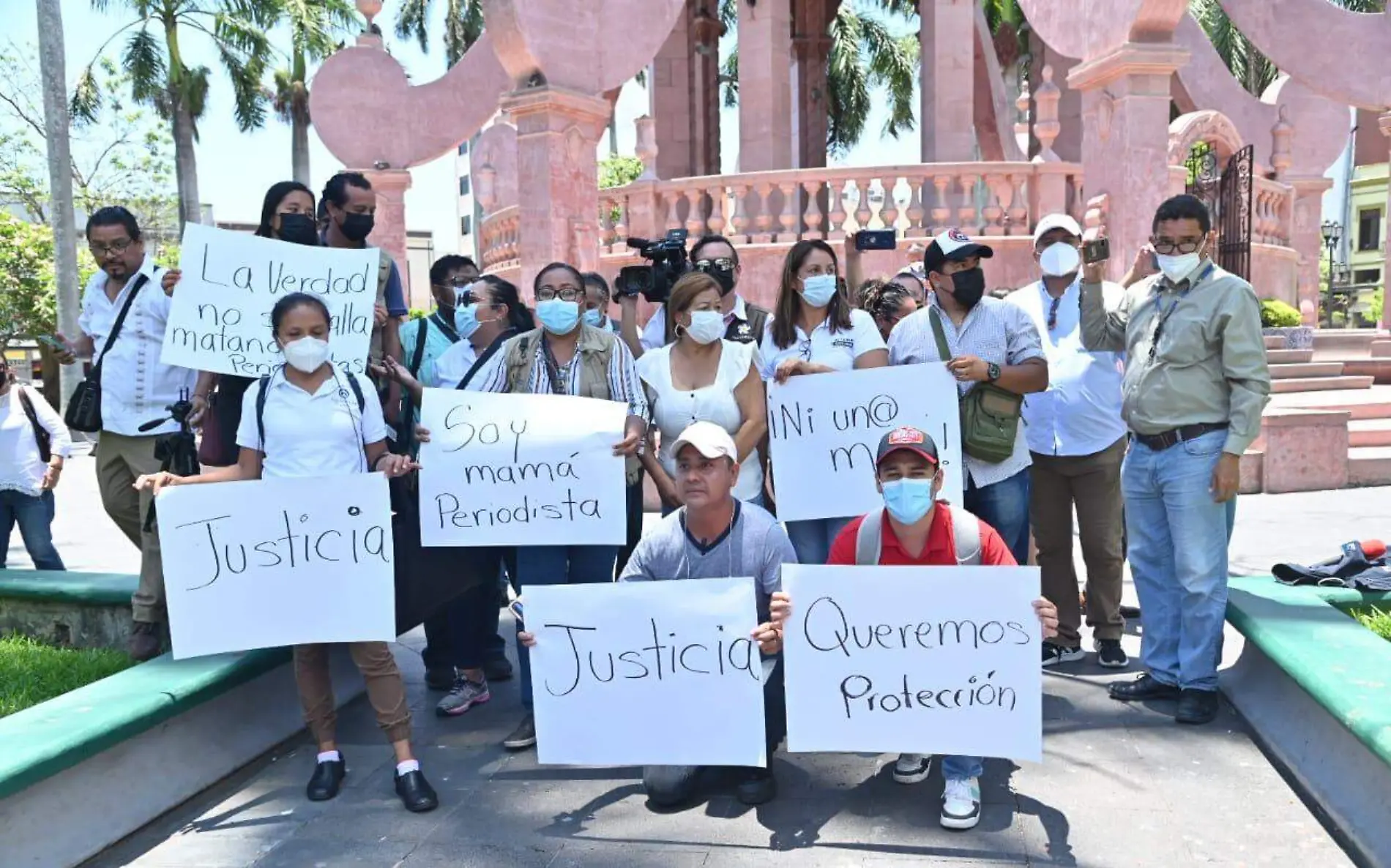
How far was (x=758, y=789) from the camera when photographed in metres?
3.81

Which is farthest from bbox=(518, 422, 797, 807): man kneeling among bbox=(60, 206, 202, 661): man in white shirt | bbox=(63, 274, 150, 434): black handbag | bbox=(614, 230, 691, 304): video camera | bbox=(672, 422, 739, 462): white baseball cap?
bbox=(63, 274, 150, 434): black handbag

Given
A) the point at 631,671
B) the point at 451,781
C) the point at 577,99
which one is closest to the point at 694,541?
the point at 631,671

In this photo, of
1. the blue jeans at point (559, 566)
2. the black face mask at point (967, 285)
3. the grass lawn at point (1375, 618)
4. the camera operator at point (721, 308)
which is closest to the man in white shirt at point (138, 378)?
the blue jeans at point (559, 566)

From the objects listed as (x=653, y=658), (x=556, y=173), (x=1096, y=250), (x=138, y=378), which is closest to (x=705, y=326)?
(x=653, y=658)

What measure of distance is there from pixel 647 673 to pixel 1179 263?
2.58 metres

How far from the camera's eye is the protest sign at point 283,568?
4016 millimetres

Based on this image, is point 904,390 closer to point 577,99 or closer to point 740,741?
point 740,741

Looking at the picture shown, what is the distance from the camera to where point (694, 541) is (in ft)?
13.0

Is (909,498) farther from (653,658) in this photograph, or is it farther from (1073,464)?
(1073,464)

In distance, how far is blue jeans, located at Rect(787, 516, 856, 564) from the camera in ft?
15.7

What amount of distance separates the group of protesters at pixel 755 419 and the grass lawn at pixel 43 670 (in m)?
0.20

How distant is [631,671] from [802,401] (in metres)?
1.43

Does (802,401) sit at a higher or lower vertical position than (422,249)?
lower

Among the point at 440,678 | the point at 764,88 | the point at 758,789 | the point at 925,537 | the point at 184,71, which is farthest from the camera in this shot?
the point at 184,71
